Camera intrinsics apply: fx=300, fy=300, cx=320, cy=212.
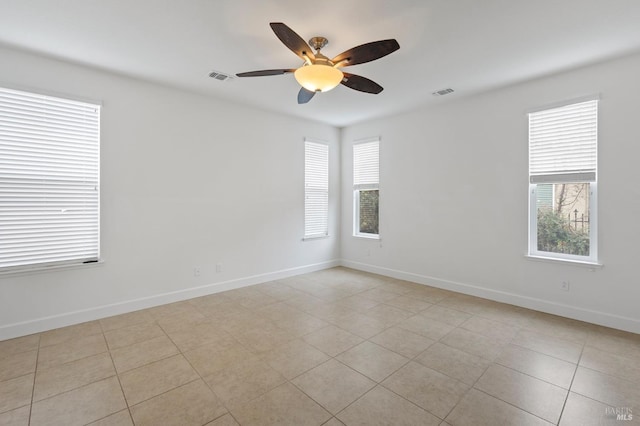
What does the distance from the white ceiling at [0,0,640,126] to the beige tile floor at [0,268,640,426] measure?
9.27ft

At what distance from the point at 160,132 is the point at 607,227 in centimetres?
529

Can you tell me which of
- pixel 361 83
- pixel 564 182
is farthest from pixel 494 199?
pixel 361 83

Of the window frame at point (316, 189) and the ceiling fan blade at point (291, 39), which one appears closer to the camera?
the ceiling fan blade at point (291, 39)

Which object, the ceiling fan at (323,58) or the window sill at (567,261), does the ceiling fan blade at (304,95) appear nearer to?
the ceiling fan at (323,58)

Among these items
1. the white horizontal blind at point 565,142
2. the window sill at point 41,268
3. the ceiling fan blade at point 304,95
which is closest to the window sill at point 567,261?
the white horizontal blind at point 565,142

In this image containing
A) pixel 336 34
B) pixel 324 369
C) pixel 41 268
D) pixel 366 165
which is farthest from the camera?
pixel 366 165

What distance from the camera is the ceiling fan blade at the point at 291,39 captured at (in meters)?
1.98

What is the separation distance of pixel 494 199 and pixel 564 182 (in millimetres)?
768

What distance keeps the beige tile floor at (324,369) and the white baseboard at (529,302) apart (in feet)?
0.42

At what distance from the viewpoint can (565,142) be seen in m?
3.45

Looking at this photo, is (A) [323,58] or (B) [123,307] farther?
→ (B) [123,307]

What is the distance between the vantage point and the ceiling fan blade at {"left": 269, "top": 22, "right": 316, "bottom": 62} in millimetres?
1979

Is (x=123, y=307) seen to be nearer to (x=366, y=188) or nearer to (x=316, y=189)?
(x=316, y=189)

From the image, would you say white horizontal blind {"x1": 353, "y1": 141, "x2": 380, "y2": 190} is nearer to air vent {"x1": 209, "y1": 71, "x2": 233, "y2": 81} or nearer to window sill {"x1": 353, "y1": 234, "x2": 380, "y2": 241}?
window sill {"x1": 353, "y1": 234, "x2": 380, "y2": 241}
